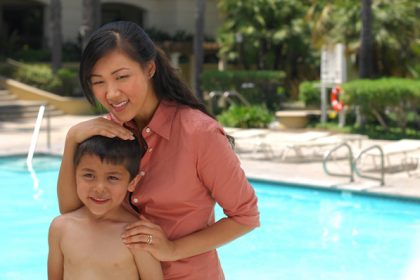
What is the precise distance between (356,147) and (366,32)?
137 inches

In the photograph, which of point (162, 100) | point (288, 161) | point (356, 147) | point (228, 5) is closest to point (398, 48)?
point (356, 147)

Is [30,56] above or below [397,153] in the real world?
above

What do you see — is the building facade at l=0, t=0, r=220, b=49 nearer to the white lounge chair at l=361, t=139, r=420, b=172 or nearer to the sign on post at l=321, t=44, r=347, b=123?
the sign on post at l=321, t=44, r=347, b=123

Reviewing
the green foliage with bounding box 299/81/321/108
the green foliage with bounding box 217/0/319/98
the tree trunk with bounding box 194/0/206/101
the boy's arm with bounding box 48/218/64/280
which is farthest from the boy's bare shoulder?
the green foliage with bounding box 217/0/319/98

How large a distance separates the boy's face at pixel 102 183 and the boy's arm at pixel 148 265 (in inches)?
6.5

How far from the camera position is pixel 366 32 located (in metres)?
16.4

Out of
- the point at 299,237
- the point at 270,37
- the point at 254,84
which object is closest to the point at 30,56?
the point at 270,37

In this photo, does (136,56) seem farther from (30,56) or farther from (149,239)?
(30,56)

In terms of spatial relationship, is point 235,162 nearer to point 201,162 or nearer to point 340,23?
point 201,162

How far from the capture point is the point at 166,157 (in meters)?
2.19

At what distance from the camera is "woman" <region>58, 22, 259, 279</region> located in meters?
2.14

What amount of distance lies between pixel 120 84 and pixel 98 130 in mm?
175

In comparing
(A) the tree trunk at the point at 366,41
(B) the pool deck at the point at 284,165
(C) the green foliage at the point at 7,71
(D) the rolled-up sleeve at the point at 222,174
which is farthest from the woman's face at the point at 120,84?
(C) the green foliage at the point at 7,71

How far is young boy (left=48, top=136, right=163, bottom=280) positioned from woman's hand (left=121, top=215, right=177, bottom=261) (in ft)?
0.13
